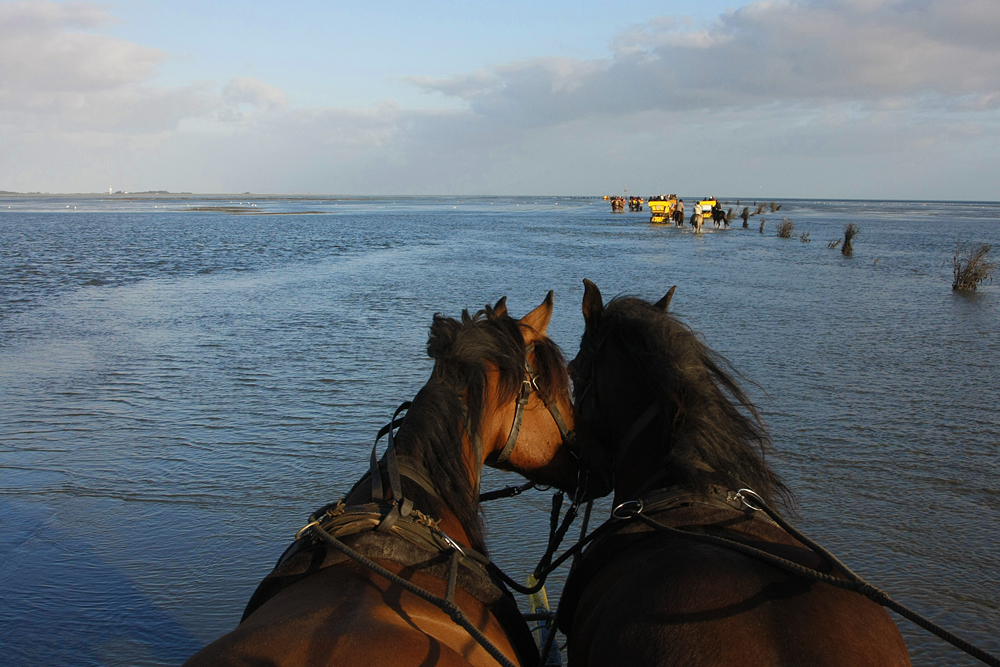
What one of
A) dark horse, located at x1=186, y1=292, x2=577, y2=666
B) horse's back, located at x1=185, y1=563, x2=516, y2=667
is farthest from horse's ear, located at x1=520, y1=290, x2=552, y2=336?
horse's back, located at x1=185, y1=563, x2=516, y2=667

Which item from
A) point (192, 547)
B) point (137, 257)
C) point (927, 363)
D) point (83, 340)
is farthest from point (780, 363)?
point (137, 257)

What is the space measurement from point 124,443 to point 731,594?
5.66 meters

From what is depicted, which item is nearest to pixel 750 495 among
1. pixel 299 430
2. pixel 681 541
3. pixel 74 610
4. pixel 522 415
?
pixel 681 541

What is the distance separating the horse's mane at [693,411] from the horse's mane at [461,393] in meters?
0.39

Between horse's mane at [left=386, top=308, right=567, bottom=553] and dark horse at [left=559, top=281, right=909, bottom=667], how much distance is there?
27 centimetres

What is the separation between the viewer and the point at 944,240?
3269 centimetres

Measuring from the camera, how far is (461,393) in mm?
2227

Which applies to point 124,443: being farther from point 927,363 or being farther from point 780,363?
point 927,363

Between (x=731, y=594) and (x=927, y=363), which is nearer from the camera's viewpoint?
(x=731, y=594)

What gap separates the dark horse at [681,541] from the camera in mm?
1346

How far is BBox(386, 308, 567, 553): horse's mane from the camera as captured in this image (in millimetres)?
2057

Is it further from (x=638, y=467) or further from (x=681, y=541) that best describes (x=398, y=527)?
(x=638, y=467)

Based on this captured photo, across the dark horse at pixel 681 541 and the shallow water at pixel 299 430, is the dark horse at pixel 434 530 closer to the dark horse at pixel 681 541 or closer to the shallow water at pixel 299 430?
the dark horse at pixel 681 541

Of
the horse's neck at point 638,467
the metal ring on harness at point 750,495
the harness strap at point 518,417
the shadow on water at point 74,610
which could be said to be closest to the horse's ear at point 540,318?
the harness strap at point 518,417
